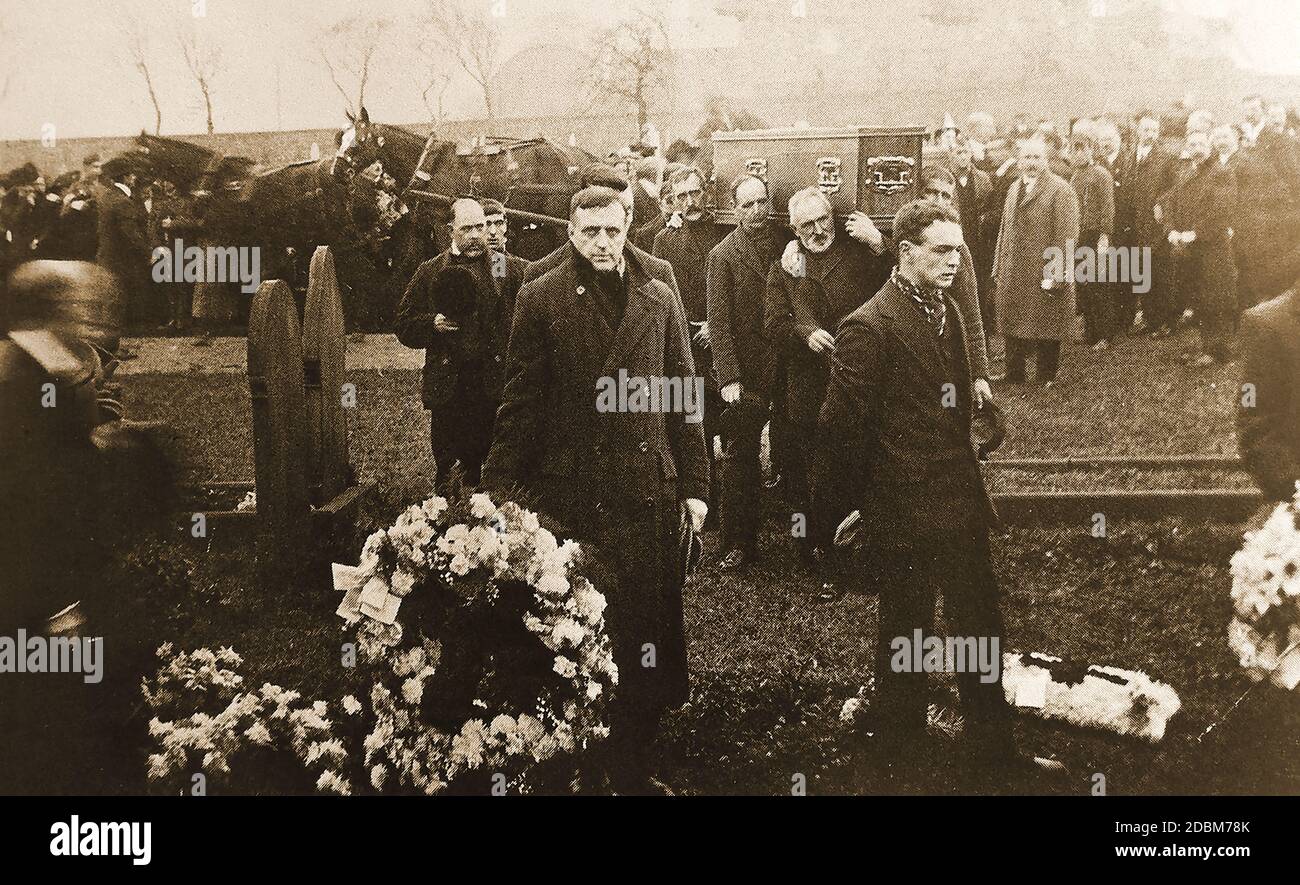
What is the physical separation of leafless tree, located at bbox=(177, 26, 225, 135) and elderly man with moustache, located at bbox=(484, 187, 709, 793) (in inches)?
60.5

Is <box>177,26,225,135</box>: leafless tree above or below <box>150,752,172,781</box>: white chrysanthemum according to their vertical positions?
above

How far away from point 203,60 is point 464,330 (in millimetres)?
1480

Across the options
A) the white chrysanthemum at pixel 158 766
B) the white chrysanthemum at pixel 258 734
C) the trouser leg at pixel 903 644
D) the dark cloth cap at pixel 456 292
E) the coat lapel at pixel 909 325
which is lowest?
the white chrysanthemum at pixel 158 766

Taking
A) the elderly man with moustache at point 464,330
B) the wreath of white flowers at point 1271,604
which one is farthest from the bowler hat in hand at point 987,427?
the elderly man with moustache at point 464,330

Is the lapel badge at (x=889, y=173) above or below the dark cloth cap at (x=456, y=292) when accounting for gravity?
above

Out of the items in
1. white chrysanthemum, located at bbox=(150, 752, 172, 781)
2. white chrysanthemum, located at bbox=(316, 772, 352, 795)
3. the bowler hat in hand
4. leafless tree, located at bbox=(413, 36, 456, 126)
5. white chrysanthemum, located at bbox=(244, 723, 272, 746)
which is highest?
leafless tree, located at bbox=(413, 36, 456, 126)

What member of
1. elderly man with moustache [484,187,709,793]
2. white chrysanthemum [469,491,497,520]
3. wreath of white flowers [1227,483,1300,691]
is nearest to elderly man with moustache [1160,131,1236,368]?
wreath of white flowers [1227,483,1300,691]

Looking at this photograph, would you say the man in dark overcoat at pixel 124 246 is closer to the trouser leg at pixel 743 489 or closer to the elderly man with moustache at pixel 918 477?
the trouser leg at pixel 743 489

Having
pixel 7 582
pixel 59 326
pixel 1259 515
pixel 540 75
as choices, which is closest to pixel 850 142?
pixel 540 75

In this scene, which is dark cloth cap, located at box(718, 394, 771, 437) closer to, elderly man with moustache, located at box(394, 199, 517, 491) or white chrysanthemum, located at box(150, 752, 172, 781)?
elderly man with moustache, located at box(394, 199, 517, 491)

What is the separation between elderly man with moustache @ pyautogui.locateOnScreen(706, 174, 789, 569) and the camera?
3.52 m

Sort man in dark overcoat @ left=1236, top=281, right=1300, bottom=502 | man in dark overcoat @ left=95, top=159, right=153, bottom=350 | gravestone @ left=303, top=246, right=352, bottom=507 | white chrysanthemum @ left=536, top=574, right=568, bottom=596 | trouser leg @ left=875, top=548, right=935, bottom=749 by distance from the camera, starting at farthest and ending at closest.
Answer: man in dark overcoat @ left=1236, top=281, right=1300, bottom=502 → man in dark overcoat @ left=95, top=159, right=153, bottom=350 → gravestone @ left=303, top=246, right=352, bottom=507 → trouser leg @ left=875, top=548, right=935, bottom=749 → white chrysanthemum @ left=536, top=574, right=568, bottom=596

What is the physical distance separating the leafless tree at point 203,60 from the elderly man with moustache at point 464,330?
1119mm

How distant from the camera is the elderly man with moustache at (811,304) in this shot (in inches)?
135
